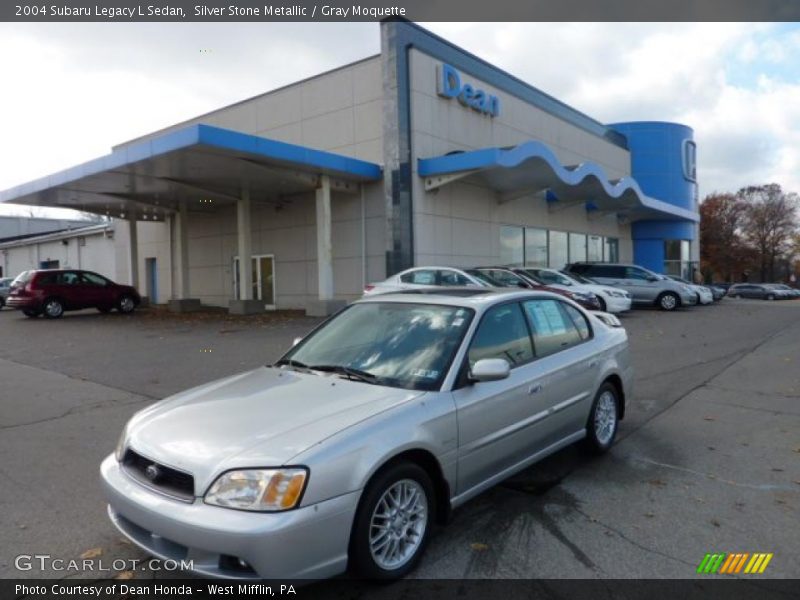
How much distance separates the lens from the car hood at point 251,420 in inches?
106

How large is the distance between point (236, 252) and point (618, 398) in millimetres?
20788

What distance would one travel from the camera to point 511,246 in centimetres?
2317

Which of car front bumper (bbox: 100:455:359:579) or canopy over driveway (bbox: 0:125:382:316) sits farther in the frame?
canopy over driveway (bbox: 0:125:382:316)

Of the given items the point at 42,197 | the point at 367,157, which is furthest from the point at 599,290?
the point at 42,197

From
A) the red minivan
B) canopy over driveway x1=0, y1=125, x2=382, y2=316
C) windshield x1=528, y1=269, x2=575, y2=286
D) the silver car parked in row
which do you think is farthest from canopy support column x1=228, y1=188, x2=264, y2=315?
the silver car parked in row

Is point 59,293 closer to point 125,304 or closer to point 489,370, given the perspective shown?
point 125,304

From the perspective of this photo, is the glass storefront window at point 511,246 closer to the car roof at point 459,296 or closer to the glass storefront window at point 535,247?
the glass storefront window at point 535,247

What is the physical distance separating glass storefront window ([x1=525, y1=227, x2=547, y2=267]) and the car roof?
2004cm

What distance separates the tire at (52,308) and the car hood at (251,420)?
18.7m

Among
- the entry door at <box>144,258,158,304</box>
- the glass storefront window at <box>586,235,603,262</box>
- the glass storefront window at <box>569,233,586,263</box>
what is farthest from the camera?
A: the glass storefront window at <box>586,235,603,262</box>

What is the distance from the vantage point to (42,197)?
2098 centimetres

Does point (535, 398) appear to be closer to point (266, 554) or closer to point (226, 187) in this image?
point (266, 554)

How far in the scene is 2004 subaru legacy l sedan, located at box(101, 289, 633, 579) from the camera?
2.55 meters

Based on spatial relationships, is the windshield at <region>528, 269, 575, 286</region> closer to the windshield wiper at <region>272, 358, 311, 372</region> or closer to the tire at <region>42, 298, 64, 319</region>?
the windshield wiper at <region>272, 358, 311, 372</region>
